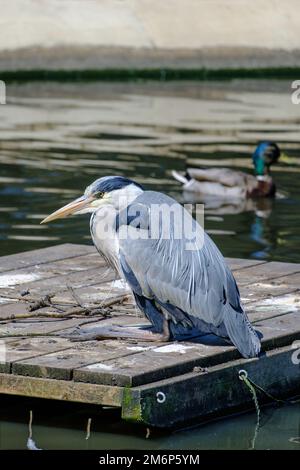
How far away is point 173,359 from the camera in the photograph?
829cm

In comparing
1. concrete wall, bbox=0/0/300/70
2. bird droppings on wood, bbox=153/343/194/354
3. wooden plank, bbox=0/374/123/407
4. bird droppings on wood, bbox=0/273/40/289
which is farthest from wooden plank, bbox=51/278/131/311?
concrete wall, bbox=0/0/300/70

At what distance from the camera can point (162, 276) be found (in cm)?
840

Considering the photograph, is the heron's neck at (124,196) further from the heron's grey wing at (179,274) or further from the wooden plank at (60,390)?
the wooden plank at (60,390)

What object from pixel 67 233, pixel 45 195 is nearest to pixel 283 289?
pixel 67 233

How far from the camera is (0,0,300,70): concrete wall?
2716cm

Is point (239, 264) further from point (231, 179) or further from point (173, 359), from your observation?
point (231, 179)

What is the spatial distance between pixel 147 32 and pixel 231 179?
36.3ft

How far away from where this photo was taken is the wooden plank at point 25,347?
324 inches

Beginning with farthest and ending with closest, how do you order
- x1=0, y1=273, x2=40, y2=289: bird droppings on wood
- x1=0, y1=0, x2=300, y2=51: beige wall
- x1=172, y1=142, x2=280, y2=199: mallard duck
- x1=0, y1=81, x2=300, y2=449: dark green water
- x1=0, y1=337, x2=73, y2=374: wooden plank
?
x1=0, y1=0, x2=300, y2=51: beige wall
x1=172, y1=142, x2=280, y2=199: mallard duck
x1=0, y1=273, x2=40, y2=289: bird droppings on wood
x1=0, y1=81, x2=300, y2=449: dark green water
x1=0, y1=337, x2=73, y2=374: wooden plank

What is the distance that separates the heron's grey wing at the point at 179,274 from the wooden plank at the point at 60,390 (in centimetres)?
77

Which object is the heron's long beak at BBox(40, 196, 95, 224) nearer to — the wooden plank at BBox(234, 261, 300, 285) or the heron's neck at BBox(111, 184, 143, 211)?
the heron's neck at BBox(111, 184, 143, 211)

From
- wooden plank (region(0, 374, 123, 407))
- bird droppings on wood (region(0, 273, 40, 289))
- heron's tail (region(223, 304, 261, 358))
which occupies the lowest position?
wooden plank (region(0, 374, 123, 407))

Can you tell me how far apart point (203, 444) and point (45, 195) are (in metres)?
8.20

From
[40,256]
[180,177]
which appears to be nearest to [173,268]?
[40,256]
